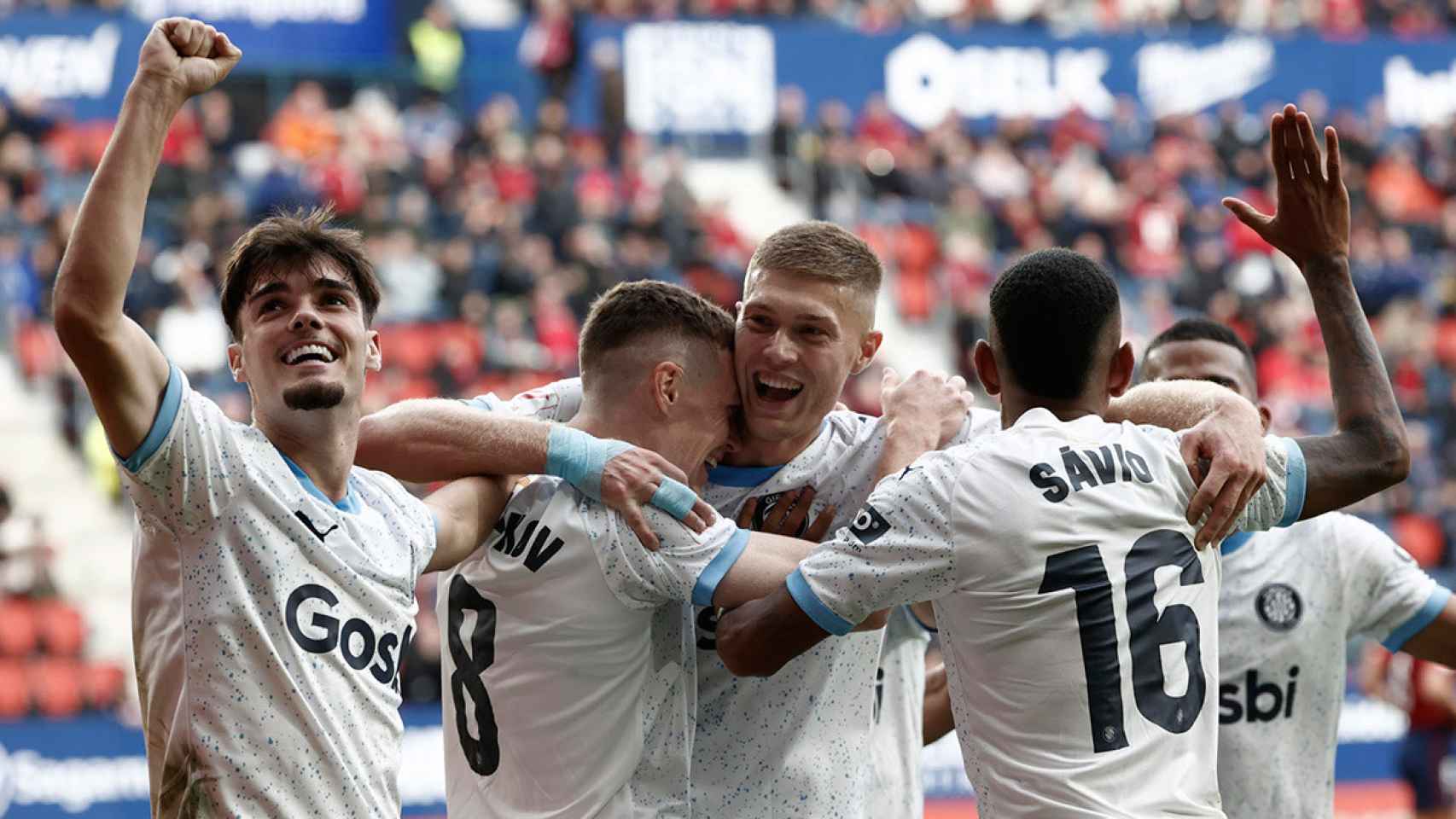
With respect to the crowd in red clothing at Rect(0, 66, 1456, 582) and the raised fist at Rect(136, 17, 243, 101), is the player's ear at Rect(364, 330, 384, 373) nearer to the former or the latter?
the raised fist at Rect(136, 17, 243, 101)

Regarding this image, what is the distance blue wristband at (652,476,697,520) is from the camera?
4.16 metres

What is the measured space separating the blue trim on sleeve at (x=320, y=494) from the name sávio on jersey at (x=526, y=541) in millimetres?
447

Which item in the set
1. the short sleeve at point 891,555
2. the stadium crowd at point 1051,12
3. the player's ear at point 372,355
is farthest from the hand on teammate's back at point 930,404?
the stadium crowd at point 1051,12

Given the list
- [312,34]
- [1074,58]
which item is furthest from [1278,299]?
[312,34]

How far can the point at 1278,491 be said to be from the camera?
13.0 ft

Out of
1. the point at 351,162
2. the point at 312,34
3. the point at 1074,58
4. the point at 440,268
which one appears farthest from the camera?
the point at 1074,58

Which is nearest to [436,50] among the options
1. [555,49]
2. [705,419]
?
[555,49]

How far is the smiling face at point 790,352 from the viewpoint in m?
4.64

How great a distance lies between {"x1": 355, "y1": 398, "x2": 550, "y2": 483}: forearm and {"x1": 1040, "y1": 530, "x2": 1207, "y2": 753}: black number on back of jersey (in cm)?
143

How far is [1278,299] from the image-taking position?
19.6 metres

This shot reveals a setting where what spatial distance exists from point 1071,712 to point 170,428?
79.1 inches

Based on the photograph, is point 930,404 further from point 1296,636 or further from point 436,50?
point 436,50

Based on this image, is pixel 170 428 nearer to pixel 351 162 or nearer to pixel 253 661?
pixel 253 661

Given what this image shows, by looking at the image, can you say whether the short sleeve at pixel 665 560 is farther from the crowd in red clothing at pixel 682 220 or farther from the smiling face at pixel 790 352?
the crowd in red clothing at pixel 682 220
